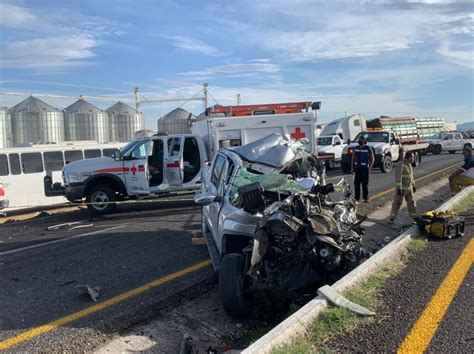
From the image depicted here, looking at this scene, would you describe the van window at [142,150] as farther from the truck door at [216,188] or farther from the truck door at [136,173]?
the truck door at [216,188]

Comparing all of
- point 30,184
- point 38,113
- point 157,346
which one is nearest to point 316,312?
point 157,346

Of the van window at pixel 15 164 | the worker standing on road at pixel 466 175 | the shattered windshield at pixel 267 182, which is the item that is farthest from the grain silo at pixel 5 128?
the shattered windshield at pixel 267 182

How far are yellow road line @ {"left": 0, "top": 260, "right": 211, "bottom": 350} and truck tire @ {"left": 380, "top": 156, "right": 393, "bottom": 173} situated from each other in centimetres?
1670

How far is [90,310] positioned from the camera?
5105 mm

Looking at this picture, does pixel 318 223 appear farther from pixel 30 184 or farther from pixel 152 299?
pixel 30 184

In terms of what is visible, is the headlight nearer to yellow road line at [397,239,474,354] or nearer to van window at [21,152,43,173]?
van window at [21,152,43,173]

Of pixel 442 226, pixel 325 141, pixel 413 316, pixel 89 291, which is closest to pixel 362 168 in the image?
pixel 442 226

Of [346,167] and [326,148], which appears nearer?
[346,167]

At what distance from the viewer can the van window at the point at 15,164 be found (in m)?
17.8

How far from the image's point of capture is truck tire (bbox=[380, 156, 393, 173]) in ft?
71.5

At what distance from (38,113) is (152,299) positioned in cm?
2740

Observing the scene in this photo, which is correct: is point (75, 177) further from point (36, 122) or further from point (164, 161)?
point (36, 122)

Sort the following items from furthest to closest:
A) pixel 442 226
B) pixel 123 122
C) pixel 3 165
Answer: pixel 123 122 → pixel 3 165 → pixel 442 226

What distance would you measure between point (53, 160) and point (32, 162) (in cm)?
85
